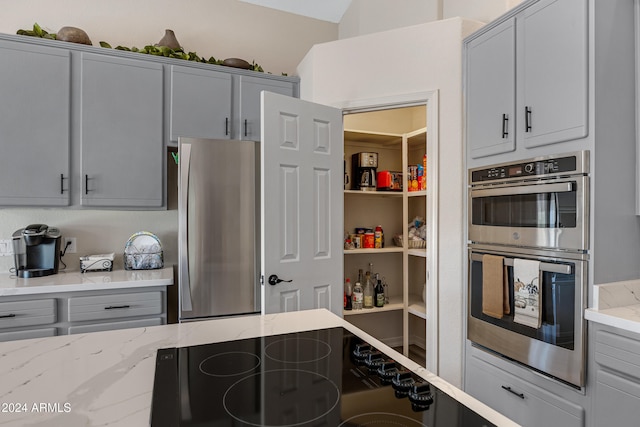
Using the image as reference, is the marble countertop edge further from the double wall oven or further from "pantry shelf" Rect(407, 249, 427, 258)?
"pantry shelf" Rect(407, 249, 427, 258)

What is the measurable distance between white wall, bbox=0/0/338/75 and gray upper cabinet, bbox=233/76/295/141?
614mm

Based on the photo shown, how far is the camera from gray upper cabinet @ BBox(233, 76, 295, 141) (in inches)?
113

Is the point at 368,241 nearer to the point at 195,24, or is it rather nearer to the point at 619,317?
the point at 619,317

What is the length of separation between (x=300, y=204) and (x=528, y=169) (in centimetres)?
129

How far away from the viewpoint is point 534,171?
186 centimetres

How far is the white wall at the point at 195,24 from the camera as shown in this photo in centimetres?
277

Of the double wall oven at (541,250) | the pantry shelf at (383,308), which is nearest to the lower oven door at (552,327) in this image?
the double wall oven at (541,250)

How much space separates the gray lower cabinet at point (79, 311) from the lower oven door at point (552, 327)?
81.0 inches

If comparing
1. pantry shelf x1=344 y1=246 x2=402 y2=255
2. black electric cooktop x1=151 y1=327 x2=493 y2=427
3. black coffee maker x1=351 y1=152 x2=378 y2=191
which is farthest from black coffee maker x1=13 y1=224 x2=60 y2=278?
black coffee maker x1=351 y1=152 x2=378 y2=191

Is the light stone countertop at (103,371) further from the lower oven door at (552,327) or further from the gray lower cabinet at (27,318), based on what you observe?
the gray lower cabinet at (27,318)

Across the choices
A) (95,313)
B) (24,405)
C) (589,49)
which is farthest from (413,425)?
(95,313)

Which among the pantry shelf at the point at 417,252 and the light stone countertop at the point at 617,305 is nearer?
the light stone countertop at the point at 617,305

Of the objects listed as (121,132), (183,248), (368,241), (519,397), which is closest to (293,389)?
(519,397)

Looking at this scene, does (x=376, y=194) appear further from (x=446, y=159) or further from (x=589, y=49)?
(x=589, y=49)
